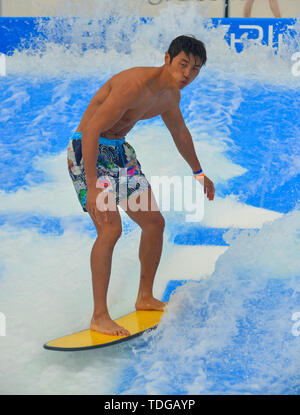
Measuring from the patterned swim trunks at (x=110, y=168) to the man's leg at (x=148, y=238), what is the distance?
0.06 meters

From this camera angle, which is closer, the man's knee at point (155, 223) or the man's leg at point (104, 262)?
the man's leg at point (104, 262)

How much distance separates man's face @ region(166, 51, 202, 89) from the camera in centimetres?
223

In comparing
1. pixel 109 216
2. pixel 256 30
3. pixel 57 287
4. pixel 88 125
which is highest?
pixel 256 30

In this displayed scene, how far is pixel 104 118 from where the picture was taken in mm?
2164

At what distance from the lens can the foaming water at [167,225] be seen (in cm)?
225

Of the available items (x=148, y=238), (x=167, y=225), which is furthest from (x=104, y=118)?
(x=167, y=225)

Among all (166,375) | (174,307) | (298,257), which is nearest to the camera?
(166,375)

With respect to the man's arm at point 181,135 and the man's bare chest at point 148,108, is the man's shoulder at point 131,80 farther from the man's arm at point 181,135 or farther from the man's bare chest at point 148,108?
the man's arm at point 181,135

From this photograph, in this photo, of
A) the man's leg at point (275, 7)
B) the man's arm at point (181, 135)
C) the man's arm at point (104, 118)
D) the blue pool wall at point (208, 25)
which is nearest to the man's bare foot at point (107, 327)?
the man's arm at point (104, 118)

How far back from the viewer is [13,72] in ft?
19.6

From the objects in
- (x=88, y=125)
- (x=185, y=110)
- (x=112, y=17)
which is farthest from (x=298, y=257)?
(x=112, y=17)

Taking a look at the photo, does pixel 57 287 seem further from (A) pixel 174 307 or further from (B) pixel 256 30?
(B) pixel 256 30

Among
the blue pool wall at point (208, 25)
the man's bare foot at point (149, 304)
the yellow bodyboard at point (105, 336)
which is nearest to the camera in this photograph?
the yellow bodyboard at point (105, 336)

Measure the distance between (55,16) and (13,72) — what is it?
2.74ft
